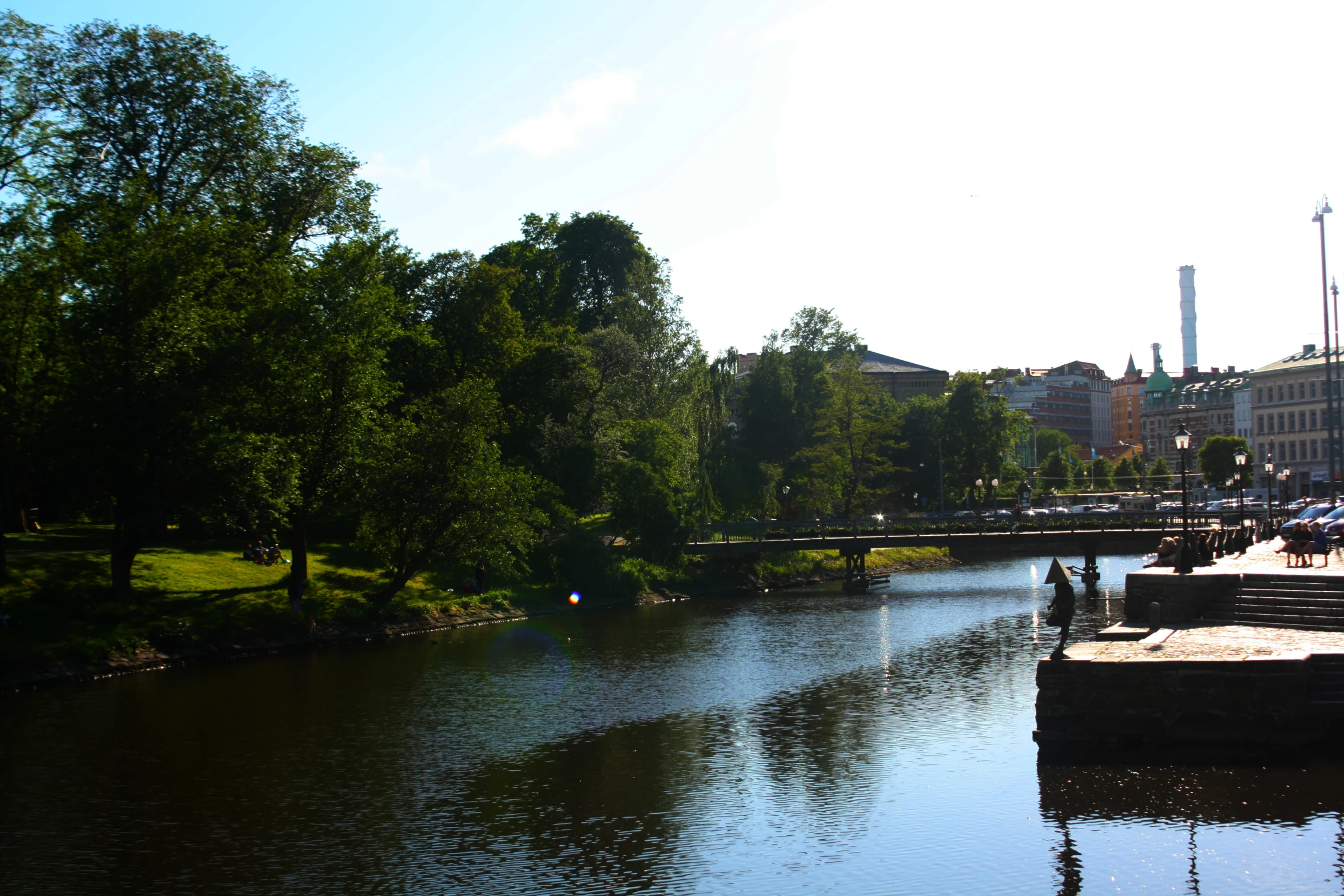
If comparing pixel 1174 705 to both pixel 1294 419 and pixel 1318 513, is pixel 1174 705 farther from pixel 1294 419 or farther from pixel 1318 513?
pixel 1294 419

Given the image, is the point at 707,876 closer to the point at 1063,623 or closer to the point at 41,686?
the point at 1063,623

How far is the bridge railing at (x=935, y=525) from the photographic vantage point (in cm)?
7312

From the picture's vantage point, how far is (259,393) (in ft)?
143

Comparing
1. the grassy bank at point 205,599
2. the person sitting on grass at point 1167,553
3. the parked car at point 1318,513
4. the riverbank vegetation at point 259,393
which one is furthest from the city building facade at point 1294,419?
the grassy bank at point 205,599

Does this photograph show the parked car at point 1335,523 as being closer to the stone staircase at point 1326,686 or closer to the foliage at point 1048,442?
the stone staircase at point 1326,686

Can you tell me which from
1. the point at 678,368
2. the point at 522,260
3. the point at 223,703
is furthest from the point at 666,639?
the point at 522,260

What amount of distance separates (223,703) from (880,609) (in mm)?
34921

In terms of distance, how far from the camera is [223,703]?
31.4m

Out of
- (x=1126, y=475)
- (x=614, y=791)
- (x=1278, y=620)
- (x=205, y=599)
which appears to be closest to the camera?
(x=614, y=791)

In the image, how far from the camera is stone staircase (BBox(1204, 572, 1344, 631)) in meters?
28.6

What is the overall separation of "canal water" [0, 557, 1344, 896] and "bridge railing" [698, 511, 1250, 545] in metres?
35.6

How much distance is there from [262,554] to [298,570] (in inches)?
191

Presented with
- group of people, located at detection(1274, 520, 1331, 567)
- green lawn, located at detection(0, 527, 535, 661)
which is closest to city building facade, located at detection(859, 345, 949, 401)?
green lawn, located at detection(0, 527, 535, 661)

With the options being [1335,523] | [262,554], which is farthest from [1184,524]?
[262,554]
